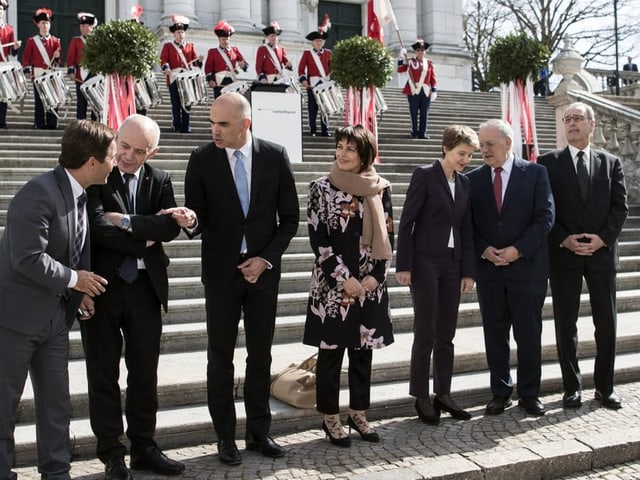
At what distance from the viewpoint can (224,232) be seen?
438 cm

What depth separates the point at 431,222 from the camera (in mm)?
5121

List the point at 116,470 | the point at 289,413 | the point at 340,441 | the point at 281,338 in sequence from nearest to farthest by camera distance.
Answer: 1. the point at 116,470
2. the point at 340,441
3. the point at 289,413
4. the point at 281,338

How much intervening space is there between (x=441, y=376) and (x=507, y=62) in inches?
350

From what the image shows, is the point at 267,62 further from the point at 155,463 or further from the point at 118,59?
the point at 155,463

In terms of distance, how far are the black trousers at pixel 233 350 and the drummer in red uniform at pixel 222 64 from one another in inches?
413

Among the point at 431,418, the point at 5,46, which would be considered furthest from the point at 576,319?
the point at 5,46

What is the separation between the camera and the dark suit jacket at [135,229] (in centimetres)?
398

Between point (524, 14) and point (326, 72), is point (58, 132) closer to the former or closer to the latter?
point (326, 72)

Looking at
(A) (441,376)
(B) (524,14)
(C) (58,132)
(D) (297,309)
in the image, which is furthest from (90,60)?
(B) (524,14)

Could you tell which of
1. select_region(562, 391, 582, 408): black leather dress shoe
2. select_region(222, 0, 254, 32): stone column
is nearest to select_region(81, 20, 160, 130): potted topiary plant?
select_region(562, 391, 582, 408): black leather dress shoe

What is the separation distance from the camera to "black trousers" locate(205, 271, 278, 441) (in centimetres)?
437

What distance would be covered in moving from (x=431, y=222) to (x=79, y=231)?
2388mm

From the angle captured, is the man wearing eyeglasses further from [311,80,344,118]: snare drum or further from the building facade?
the building facade

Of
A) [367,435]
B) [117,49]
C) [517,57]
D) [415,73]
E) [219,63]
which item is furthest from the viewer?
[415,73]
